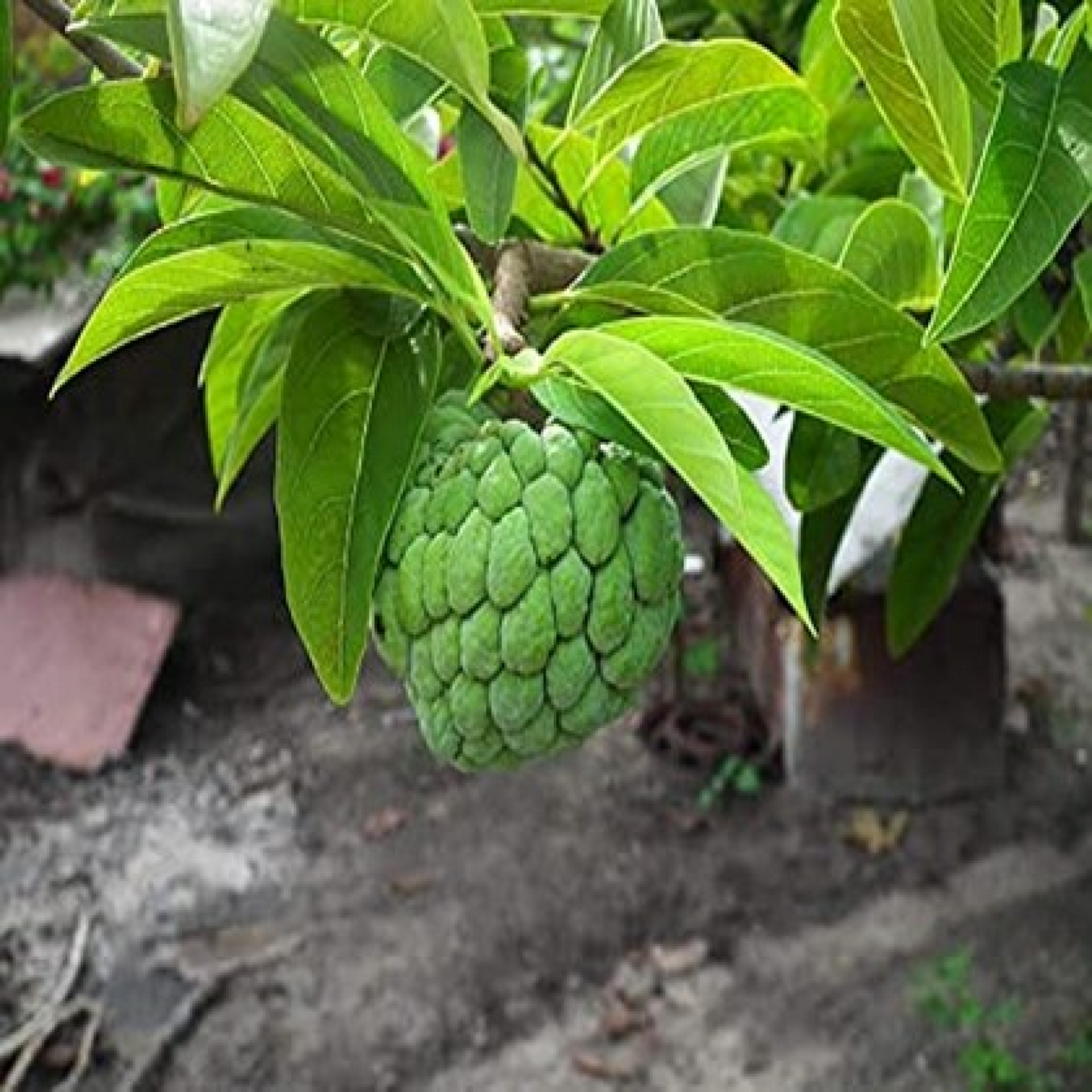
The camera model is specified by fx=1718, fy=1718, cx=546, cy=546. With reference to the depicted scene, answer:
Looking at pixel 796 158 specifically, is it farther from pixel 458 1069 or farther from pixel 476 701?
pixel 458 1069

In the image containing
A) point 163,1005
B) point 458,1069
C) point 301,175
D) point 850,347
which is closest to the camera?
point 301,175

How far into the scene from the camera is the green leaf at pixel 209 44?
1.55 feet

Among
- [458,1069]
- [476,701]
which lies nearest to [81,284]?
[458,1069]

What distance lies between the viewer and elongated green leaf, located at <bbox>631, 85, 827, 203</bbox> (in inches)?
32.1

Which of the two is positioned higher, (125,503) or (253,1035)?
(125,503)

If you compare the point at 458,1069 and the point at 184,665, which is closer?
the point at 458,1069

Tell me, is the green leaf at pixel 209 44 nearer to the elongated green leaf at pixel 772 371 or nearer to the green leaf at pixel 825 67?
the elongated green leaf at pixel 772 371

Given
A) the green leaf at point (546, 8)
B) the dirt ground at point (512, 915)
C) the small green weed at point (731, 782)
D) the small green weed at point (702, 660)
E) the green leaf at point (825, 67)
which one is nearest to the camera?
the green leaf at point (546, 8)

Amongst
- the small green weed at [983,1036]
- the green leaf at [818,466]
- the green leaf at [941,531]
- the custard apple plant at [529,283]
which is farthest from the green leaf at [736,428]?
the small green weed at [983,1036]

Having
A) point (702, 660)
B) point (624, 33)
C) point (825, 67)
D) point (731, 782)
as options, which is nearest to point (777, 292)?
point (624, 33)

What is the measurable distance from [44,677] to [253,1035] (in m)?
1.29

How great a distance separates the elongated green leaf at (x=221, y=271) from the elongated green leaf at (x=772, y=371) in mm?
105

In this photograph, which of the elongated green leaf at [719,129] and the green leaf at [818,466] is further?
the green leaf at [818,466]

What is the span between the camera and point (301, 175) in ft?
2.03
